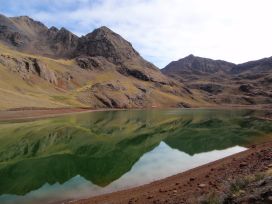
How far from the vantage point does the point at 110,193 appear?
93.1 feet

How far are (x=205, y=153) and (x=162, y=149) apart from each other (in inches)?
292

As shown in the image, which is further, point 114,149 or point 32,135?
point 32,135

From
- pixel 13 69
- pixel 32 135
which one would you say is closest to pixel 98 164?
pixel 32 135

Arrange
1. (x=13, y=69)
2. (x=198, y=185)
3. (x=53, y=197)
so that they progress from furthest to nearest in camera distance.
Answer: (x=13, y=69) → (x=53, y=197) → (x=198, y=185)

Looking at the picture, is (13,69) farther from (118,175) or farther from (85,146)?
(118,175)

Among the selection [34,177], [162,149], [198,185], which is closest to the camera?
[198,185]

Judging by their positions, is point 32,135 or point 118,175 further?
point 32,135

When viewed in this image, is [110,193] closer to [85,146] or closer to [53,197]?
[53,197]

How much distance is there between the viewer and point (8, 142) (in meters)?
57.1

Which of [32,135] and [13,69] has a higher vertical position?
[13,69]

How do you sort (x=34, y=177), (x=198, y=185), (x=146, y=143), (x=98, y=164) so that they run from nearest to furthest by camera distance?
(x=198, y=185) → (x=34, y=177) → (x=98, y=164) → (x=146, y=143)

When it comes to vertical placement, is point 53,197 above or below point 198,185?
below

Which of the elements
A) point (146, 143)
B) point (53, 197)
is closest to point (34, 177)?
point (53, 197)

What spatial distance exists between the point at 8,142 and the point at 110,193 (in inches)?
1348
